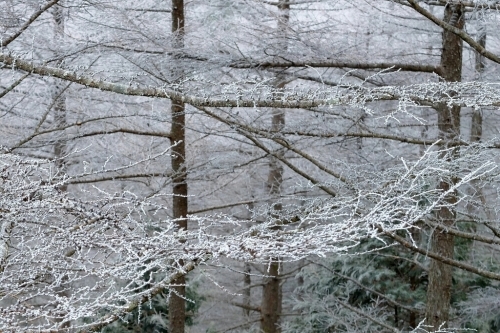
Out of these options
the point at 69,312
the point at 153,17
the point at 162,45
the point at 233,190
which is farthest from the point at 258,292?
the point at 69,312

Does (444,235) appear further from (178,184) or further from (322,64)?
(178,184)

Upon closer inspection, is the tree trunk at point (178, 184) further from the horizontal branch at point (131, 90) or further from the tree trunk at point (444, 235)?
the horizontal branch at point (131, 90)

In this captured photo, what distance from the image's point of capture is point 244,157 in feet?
27.0

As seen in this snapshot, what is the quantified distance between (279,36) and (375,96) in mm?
2276

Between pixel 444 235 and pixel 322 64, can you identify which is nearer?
pixel 322 64

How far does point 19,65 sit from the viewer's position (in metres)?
3.90

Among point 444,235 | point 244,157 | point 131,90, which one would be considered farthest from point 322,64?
point 131,90

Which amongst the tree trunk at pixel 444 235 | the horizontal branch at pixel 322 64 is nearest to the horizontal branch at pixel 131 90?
the horizontal branch at pixel 322 64

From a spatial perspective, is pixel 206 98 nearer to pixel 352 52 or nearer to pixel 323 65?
pixel 323 65

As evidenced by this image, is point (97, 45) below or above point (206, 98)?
above

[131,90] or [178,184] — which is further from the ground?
[131,90]

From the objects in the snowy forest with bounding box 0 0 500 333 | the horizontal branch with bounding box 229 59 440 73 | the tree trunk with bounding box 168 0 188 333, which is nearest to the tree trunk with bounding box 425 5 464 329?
the snowy forest with bounding box 0 0 500 333

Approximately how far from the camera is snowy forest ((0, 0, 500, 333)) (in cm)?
289

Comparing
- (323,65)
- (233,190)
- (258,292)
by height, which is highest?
(323,65)
